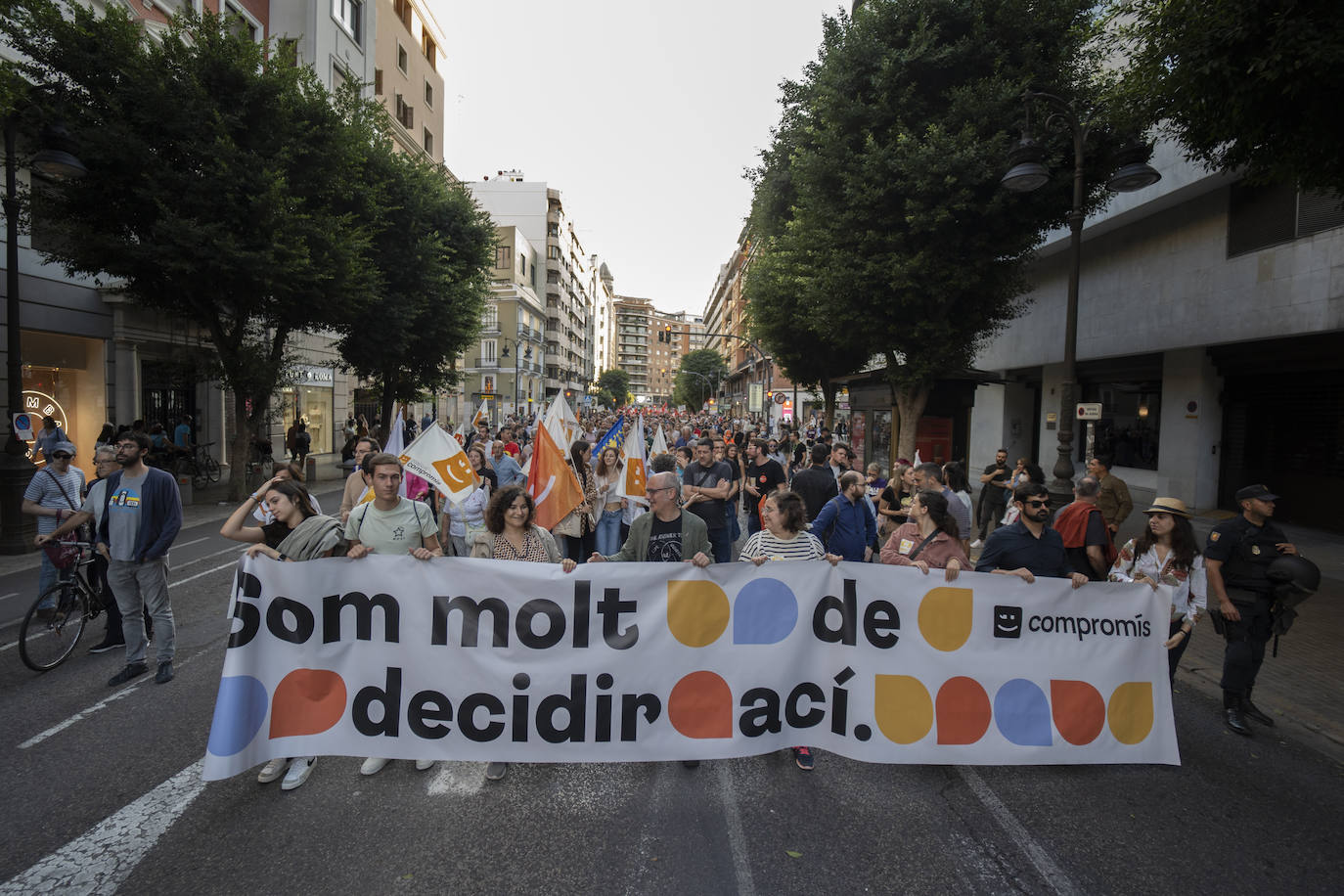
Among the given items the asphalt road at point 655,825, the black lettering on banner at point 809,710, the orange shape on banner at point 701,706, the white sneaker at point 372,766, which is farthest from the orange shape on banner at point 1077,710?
the white sneaker at point 372,766

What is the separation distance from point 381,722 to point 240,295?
14.5m

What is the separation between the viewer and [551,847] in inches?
133

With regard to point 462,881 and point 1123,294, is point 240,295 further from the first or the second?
point 1123,294

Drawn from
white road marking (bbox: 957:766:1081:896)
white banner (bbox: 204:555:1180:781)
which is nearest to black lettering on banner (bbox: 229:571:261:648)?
white banner (bbox: 204:555:1180:781)

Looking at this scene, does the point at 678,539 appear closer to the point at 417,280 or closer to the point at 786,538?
the point at 786,538

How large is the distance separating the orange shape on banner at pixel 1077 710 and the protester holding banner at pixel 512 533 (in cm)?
335

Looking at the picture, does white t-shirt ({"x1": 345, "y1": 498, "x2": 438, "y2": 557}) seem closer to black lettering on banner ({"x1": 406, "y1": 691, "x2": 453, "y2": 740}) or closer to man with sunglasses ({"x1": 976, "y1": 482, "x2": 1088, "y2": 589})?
black lettering on banner ({"x1": 406, "y1": 691, "x2": 453, "y2": 740})

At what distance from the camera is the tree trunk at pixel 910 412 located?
17125mm

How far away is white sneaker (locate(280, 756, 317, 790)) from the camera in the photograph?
3.89 m

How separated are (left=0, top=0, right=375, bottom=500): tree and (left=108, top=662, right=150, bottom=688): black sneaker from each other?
10.5 m

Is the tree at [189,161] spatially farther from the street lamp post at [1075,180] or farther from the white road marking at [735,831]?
the white road marking at [735,831]

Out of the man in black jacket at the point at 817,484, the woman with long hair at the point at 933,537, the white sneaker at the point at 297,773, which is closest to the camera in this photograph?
the white sneaker at the point at 297,773

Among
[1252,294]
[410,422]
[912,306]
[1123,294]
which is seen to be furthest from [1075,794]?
[410,422]

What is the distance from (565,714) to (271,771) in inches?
70.6
